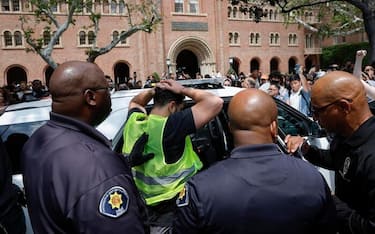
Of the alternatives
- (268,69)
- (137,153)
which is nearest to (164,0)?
(268,69)

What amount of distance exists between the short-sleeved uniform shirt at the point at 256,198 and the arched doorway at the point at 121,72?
95.2ft

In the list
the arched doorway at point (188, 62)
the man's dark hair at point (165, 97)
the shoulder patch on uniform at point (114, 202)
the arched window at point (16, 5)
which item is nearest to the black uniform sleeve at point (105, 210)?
the shoulder patch on uniform at point (114, 202)

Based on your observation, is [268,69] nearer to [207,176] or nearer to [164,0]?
[164,0]

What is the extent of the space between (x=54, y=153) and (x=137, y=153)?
1052 millimetres

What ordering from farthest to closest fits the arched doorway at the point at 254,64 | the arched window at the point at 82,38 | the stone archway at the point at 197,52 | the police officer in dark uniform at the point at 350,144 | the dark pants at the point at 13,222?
the arched doorway at the point at 254,64 < the stone archway at the point at 197,52 < the arched window at the point at 82,38 < the dark pants at the point at 13,222 < the police officer in dark uniform at the point at 350,144

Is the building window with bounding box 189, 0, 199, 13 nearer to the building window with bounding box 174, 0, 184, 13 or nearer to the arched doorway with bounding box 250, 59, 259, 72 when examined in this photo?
the building window with bounding box 174, 0, 184, 13

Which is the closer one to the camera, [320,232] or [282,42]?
[320,232]

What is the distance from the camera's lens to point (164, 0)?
100 ft

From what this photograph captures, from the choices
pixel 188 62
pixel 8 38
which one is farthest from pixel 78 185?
pixel 188 62

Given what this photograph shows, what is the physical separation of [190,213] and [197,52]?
32.1 meters

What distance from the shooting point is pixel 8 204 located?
2.41 m

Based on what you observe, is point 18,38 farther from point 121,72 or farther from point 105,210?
point 105,210

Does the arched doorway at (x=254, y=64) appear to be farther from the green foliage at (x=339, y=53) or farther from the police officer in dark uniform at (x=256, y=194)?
the police officer in dark uniform at (x=256, y=194)

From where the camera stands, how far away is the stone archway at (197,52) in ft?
102
